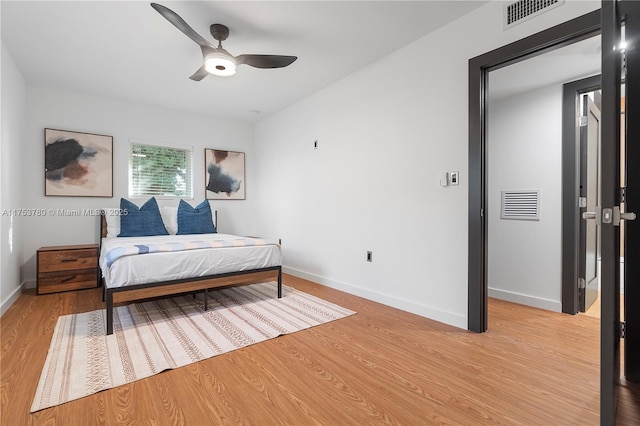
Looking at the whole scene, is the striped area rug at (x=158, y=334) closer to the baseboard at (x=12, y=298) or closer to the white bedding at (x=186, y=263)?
the white bedding at (x=186, y=263)

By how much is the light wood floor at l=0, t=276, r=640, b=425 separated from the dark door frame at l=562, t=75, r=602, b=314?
0.43 metres

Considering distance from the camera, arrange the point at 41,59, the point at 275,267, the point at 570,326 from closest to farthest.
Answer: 1. the point at 570,326
2. the point at 41,59
3. the point at 275,267

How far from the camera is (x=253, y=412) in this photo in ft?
5.19

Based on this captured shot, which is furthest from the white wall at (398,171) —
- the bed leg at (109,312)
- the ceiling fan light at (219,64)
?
the bed leg at (109,312)

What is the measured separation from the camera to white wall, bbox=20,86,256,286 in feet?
13.2

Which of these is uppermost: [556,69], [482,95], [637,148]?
[556,69]

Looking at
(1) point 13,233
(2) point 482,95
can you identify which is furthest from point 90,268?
(2) point 482,95

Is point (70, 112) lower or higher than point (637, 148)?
higher

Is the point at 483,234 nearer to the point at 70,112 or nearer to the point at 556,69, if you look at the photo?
the point at 556,69

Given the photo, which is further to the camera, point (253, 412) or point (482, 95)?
point (482, 95)

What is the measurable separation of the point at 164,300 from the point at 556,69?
4.65m

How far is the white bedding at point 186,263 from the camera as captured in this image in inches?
103

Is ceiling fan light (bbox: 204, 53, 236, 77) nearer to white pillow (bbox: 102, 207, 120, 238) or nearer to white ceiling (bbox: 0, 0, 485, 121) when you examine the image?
white ceiling (bbox: 0, 0, 485, 121)

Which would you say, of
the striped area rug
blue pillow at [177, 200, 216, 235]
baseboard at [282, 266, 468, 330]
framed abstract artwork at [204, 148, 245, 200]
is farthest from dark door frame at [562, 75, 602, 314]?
framed abstract artwork at [204, 148, 245, 200]
